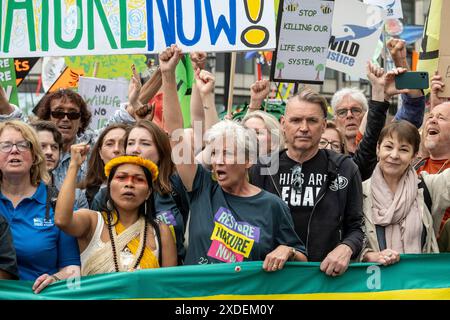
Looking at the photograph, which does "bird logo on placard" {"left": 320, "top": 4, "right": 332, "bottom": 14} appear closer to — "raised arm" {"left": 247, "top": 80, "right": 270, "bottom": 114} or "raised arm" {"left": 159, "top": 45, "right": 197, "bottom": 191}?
"raised arm" {"left": 247, "top": 80, "right": 270, "bottom": 114}

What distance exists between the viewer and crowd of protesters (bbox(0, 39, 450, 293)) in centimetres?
435

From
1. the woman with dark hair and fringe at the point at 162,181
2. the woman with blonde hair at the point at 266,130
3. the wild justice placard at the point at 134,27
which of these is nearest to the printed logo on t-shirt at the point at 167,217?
the woman with dark hair and fringe at the point at 162,181

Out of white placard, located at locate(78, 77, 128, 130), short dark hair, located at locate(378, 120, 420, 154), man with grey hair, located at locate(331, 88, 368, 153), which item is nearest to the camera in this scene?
short dark hair, located at locate(378, 120, 420, 154)

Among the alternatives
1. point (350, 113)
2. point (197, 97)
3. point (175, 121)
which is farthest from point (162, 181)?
point (350, 113)

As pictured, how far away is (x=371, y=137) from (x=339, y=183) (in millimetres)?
628

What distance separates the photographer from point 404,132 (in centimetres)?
496

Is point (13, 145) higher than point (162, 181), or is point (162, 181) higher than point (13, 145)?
point (13, 145)

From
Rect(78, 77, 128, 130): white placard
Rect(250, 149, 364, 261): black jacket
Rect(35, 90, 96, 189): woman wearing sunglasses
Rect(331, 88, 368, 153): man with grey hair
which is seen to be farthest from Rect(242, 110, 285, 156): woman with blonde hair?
Rect(78, 77, 128, 130): white placard

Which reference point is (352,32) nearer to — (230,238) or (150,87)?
(150,87)

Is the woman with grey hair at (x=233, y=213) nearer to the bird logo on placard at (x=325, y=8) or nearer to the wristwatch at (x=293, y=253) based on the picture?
the wristwatch at (x=293, y=253)

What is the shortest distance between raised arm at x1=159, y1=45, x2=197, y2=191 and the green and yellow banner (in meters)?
0.52

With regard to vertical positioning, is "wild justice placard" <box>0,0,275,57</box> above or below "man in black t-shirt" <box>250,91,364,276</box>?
above

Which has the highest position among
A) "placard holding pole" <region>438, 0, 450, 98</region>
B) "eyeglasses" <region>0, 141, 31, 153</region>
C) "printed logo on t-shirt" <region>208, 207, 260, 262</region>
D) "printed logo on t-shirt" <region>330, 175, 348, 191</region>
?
"placard holding pole" <region>438, 0, 450, 98</region>

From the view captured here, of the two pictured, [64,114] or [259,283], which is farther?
[64,114]
